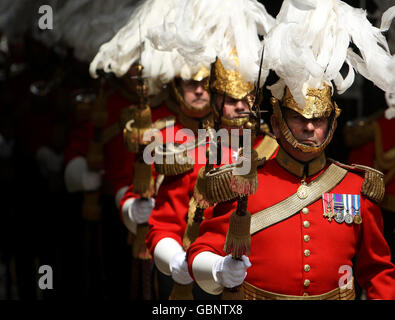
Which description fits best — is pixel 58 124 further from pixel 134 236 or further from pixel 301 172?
pixel 301 172

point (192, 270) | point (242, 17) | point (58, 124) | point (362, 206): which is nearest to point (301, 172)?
point (362, 206)

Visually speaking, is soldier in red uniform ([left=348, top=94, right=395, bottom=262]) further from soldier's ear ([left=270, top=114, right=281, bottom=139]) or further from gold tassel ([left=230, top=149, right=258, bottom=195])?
gold tassel ([left=230, top=149, right=258, bottom=195])

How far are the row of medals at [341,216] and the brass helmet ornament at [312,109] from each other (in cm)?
28

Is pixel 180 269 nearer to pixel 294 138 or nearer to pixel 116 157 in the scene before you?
pixel 294 138

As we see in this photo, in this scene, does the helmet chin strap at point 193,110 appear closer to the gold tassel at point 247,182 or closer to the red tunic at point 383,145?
the red tunic at point 383,145

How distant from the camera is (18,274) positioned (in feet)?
26.1

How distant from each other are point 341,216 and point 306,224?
16 centimetres

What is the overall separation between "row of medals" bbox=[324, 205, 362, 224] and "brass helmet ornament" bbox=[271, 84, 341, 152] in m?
0.28

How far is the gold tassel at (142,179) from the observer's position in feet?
17.6

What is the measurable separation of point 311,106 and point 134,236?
220 cm

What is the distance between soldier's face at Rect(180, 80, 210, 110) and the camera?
17.6 feet

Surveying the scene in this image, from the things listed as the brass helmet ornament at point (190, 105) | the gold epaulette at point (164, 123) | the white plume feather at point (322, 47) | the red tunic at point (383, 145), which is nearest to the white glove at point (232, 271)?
the white plume feather at point (322, 47)

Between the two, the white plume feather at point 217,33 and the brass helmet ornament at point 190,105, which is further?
the brass helmet ornament at point 190,105

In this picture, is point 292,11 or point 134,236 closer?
point 292,11
